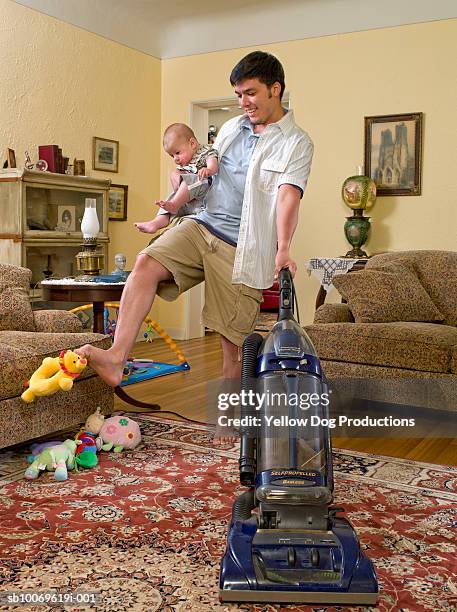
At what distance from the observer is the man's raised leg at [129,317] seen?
262cm

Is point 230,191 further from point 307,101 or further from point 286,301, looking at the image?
point 307,101

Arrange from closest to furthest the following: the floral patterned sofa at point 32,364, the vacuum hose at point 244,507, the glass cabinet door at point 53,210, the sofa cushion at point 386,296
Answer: the vacuum hose at point 244,507 < the floral patterned sofa at point 32,364 < the sofa cushion at point 386,296 < the glass cabinet door at point 53,210

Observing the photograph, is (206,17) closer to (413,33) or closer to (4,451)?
(413,33)

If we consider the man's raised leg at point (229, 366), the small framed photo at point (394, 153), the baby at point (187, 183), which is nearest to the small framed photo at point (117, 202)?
the small framed photo at point (394, 153)

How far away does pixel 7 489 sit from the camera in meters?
2.53

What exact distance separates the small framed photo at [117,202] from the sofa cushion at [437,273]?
285cm

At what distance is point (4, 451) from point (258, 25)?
186 inches

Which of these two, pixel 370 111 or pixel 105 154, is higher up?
pixel 370 111

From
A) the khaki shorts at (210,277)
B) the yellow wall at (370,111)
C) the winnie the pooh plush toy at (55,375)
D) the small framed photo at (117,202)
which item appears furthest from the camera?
the small framed photo at (117,202)

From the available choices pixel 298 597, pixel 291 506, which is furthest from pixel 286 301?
pixel 298 597

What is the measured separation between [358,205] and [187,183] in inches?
115

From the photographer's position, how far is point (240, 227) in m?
2.96

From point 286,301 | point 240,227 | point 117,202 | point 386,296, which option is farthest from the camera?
point 117,202

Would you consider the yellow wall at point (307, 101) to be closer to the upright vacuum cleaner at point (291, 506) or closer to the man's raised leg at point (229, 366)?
the man's raised leg at point (229, 366)
